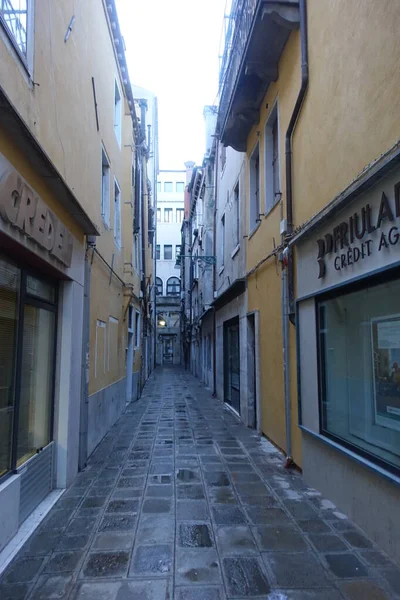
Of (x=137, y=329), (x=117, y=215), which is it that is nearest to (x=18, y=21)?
(x=117, y=215)

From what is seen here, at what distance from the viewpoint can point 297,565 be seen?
3.29 meters

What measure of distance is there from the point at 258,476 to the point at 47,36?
572cm

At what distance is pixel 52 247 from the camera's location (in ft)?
14.6

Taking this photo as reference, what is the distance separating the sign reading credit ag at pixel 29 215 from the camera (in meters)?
3.21

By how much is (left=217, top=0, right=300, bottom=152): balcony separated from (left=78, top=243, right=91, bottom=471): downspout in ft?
13.5

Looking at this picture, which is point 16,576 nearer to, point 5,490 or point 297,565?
point 5,490

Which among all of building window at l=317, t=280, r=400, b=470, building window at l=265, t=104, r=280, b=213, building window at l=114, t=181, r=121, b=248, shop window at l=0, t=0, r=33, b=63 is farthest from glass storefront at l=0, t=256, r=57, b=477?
building window at l=114, t=181, r=121, b=248

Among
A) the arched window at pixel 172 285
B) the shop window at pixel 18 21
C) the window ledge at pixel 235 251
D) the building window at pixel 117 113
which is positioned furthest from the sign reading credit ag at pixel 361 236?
→ the arched window at pixel 172 285

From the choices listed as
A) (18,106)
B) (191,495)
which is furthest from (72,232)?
(191,495)

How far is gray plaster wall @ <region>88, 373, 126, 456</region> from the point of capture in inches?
268

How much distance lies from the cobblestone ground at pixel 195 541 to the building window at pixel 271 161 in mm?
4522

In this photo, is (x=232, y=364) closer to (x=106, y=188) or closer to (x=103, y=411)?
(x=103, y=411)

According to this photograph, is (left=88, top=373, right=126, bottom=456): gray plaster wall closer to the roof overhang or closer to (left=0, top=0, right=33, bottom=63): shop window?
the roof overhang

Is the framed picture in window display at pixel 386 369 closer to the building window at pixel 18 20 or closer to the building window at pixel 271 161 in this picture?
the building window at pixel 18 20
